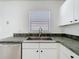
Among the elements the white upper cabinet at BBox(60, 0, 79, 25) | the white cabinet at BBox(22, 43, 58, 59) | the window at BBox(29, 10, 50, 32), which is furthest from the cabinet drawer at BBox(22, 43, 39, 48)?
the window at BBox(29, 10, 50, 32)

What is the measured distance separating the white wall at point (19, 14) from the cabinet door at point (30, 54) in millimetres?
1265

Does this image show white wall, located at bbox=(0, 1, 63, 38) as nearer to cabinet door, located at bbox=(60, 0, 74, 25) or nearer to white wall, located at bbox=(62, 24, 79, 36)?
white wall, located at bbox=(62, 24, 79, 36)

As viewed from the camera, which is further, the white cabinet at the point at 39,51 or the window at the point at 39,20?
the window at the point at 39,20

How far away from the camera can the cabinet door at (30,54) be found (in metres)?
2.36

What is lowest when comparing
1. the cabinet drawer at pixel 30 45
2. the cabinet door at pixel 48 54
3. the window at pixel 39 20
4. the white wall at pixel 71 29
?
the cabinet door at pixel 48 54

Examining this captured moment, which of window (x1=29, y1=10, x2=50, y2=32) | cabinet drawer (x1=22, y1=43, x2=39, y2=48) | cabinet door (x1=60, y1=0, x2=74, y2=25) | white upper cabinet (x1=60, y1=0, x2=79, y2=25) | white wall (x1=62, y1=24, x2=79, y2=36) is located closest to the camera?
white upper cabinet (x1=60, y1=0, x2=79, y2=25)

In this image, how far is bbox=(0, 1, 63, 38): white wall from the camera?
3.53 meters

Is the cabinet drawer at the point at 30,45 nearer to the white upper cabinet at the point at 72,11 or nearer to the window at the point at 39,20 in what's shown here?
the white upper cabinet at the point at 72,11

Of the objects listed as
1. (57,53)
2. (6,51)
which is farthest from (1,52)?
(57,53)

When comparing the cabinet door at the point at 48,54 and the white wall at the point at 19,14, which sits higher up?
the white wall at the point at 19,14

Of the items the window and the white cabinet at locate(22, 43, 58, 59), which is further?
the window

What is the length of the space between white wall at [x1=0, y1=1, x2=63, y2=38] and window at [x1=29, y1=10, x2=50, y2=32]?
0.50 ft

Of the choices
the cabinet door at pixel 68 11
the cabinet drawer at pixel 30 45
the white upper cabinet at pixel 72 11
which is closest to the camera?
the white upper cabinet at pixel 72 11

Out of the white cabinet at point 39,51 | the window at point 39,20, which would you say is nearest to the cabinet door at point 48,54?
the white cabinet at point 39,51
